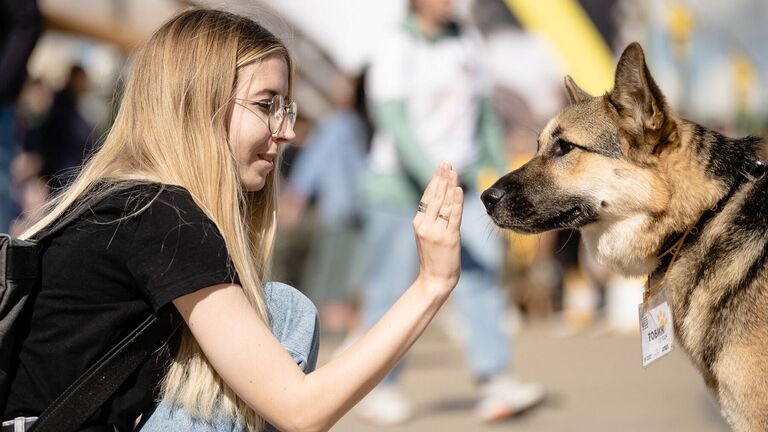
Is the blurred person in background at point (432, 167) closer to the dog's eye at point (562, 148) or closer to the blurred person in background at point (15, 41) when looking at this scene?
the blurred person in background at point (15, 41)

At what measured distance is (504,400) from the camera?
5547 mm

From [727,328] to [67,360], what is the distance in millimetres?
1775

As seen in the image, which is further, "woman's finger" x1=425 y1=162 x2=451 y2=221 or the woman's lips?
the woman's lips

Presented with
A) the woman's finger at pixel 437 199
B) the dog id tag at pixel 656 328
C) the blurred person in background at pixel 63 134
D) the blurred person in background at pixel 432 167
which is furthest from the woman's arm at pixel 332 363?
the blurred person in background at pixel 63 134

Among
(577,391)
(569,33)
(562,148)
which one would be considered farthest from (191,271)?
(569,33)

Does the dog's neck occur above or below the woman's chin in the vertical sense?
below

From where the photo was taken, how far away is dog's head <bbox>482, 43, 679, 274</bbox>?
312 cm

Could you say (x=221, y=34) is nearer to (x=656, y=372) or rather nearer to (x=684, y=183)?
(x=684, y=183)

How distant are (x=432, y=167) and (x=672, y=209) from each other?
2.66 metres

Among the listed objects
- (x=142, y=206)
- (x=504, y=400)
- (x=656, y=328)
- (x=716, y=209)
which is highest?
(x=142, y=206)

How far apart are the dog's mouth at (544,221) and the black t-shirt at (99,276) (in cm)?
122

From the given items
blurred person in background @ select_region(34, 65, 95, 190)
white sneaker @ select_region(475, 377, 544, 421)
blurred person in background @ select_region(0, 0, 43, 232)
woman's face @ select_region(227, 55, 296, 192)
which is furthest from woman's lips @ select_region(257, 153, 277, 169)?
blurred person in background @ select_region(34, 65, 95, 190)

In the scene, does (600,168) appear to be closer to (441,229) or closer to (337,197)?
(441,229)

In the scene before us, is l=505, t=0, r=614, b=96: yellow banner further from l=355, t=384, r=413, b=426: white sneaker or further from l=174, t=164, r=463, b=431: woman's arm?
l=174, t=164, r=463, b=431: woman's arm
